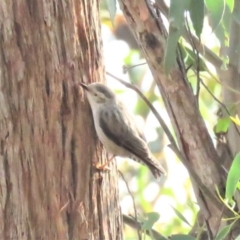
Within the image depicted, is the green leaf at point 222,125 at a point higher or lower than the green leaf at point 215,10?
lower

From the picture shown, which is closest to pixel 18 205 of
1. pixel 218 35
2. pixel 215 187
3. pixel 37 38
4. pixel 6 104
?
pixel 6 104

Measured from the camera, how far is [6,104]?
88.7 inches

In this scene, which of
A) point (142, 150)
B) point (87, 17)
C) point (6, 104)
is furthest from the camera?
point (142, 150)

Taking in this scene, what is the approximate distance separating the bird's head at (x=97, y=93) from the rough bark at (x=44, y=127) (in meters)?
0.03

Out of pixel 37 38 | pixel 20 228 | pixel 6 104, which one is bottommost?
pixel 20 228

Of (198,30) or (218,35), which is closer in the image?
(198,30)

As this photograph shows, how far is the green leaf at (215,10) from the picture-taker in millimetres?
2254

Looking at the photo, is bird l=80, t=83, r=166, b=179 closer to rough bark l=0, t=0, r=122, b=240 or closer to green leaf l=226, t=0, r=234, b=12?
rough bark l=0, t=0, r=122, b=240

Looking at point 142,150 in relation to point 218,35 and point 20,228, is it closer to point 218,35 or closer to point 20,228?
point 218,35

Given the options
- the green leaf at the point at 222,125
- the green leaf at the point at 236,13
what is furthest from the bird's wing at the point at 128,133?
the green leaf at the point at 236,13

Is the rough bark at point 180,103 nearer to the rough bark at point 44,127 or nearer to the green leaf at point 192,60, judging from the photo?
the green leaf at point 192,60

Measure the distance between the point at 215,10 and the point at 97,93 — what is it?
46cm

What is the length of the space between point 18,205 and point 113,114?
74 cm

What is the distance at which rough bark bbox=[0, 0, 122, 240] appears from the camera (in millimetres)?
2254
